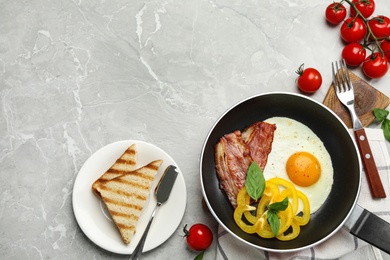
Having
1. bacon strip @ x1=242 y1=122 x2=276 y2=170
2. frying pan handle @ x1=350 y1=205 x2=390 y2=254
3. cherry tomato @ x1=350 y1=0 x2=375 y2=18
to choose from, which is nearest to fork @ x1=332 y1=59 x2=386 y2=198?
frying pan handle @ x1=350 y1=205 x2=390 y2=254

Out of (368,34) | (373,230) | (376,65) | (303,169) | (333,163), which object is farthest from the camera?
(368,34)

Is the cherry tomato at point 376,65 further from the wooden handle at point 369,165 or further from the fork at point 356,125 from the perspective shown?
the wooden handle at point 369,165

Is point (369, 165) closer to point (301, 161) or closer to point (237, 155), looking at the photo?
point (301, 161)

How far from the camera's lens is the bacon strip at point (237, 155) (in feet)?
10.2

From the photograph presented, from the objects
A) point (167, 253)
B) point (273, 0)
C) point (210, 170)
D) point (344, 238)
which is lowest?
point (167, 253)

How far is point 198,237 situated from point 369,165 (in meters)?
1.04

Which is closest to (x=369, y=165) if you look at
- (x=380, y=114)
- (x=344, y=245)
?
(x=380, y=114)

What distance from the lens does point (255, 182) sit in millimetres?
A: 2967

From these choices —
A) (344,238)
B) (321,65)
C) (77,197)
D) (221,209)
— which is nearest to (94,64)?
(77,197)

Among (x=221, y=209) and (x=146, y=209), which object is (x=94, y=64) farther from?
(x=221, y=209)

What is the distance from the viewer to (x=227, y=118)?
3174 mm

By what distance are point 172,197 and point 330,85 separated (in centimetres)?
117

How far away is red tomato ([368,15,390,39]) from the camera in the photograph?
3.38 meters

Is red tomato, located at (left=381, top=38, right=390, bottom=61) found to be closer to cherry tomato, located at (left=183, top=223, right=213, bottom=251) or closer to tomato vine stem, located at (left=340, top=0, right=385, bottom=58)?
tomato vine stem, located at (left=340, top=0, right=385, bottom=58)
